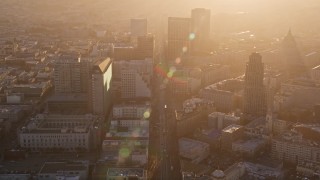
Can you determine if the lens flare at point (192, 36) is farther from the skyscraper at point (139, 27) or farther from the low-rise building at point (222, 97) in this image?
the low-rise building at point (222, 97)

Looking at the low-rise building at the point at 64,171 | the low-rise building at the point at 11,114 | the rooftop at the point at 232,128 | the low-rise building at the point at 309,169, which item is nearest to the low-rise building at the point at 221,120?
the rooftop at the point at 232,128

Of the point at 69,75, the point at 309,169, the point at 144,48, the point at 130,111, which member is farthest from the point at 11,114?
the point at 309,169

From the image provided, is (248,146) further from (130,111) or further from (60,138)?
(60,138)

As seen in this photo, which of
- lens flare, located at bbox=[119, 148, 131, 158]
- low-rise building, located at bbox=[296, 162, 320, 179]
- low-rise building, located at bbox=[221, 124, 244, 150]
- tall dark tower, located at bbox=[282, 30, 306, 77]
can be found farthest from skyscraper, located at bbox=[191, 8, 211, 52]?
low-rise building, located at bbox=[296, 162, 320, 179]

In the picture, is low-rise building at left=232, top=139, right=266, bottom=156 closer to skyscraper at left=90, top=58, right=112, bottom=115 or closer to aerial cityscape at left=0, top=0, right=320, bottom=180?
aerial cityscape at left=0, top=0, right=320, bottom=180

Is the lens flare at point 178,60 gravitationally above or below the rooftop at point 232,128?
above
